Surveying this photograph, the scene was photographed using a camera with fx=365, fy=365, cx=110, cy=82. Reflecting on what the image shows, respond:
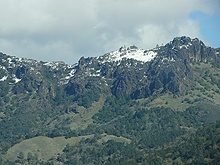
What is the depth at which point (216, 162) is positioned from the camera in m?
191

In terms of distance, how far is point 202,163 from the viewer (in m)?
200

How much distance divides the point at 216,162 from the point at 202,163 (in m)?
10.5
